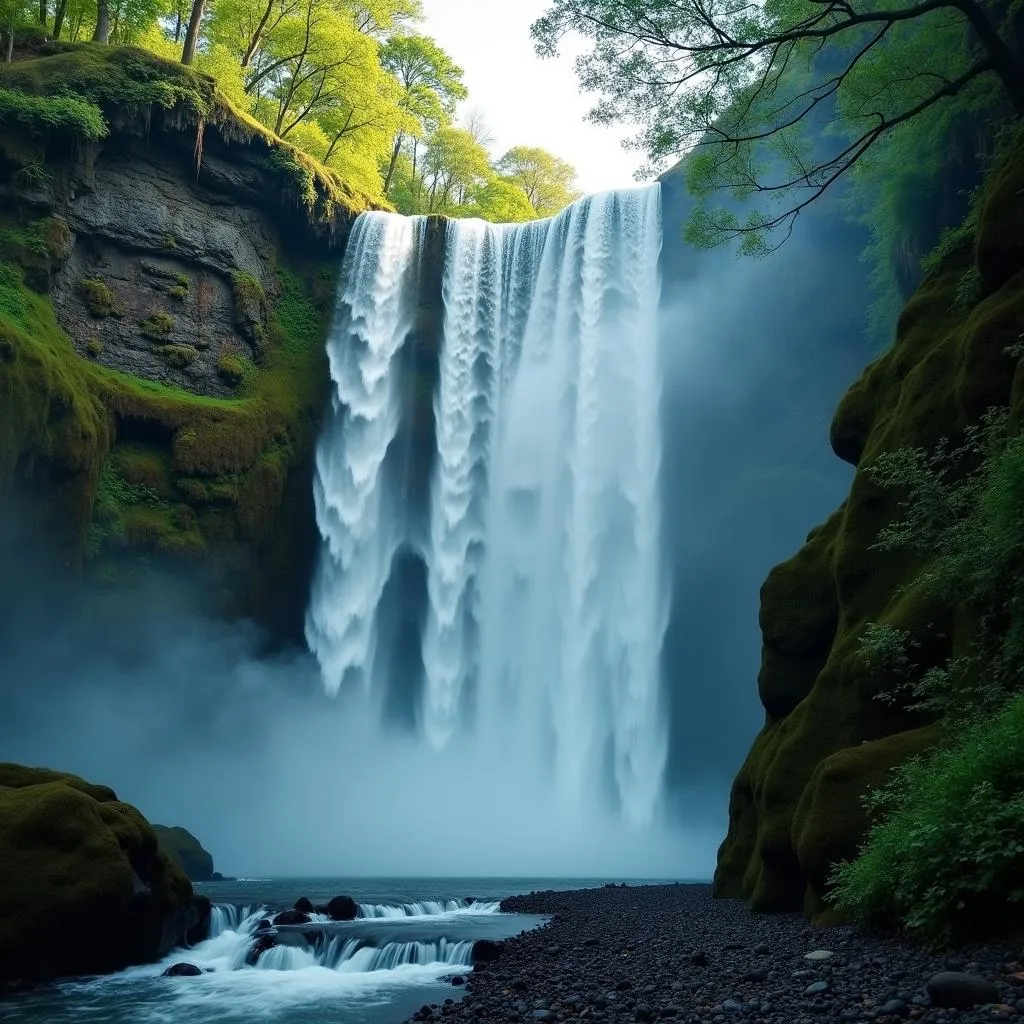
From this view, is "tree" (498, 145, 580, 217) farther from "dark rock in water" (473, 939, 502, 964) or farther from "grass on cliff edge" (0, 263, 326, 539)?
"dark rock in water" (473, 939, 502, 964)

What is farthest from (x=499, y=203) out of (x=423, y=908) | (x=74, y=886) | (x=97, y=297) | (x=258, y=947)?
(x=74, y=886)

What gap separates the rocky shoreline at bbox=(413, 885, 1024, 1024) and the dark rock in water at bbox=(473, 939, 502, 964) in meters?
0.15

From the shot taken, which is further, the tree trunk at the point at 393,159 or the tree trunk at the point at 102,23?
the tree trunk at the point at 393,159

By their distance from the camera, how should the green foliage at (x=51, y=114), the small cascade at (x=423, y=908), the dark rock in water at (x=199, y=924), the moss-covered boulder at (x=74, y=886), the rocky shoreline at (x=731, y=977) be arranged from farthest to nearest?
the green foliage at (x=51, y=114)
the small cascade at (x=423, y=908)
the dark rock in water at (x=199, y=924)
the moss-covered boulder at (x=74, y=886)
the rocky shoreline at (x=731, y=977)

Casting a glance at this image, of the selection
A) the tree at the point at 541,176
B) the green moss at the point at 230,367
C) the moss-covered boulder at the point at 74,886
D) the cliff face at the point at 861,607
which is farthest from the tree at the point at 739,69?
the tree at the point at 541,176

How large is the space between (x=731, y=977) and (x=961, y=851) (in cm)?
185

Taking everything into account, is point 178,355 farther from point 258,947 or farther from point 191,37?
point 258,947

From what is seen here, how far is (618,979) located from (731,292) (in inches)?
1009

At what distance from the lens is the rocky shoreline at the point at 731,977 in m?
4.23

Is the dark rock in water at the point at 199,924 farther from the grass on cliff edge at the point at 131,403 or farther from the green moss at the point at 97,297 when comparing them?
the green moss at the point at 97,297

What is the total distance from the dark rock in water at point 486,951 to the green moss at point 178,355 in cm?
1973

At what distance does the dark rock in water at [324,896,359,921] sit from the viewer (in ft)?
41.7

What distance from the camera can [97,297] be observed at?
23625 mm

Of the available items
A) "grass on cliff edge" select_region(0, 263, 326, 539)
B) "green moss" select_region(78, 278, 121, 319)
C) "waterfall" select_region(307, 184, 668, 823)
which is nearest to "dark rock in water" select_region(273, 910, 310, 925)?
"grass on cliff edge" select_region(0, 263, 326, 539)
